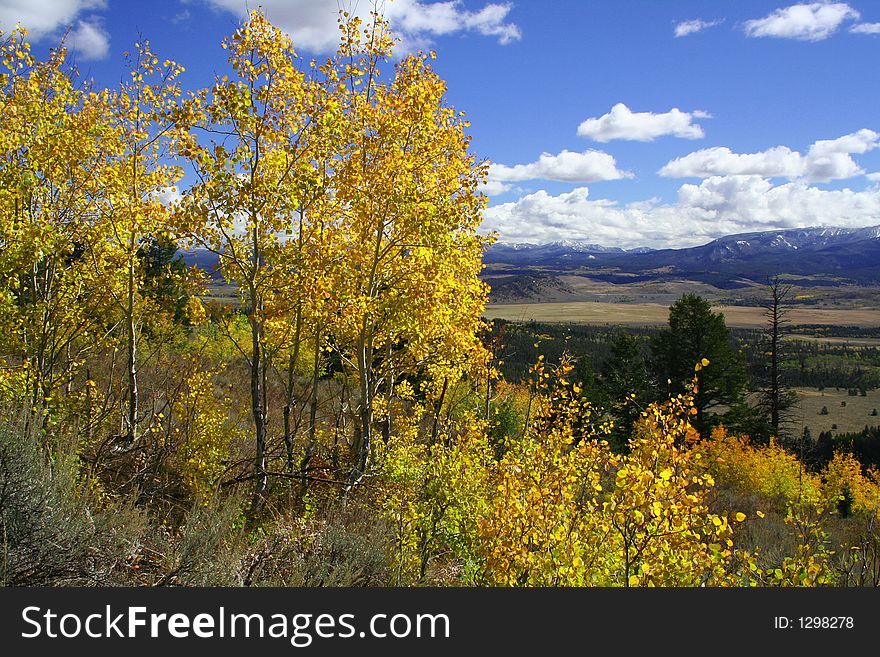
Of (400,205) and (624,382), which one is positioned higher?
(400,205)

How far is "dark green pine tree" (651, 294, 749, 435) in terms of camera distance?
3641cm

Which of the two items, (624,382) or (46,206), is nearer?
(46,206)

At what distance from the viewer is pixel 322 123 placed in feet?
27.3

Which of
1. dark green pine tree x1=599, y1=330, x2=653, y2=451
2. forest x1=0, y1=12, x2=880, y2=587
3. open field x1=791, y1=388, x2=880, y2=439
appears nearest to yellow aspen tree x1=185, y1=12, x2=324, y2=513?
forest x1=0, y1=12, x2=880, y2=587

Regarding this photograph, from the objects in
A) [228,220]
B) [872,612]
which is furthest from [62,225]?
[872,612]

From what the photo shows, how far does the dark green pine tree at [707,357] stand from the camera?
36406 millimetres

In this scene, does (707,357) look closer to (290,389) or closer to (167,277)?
(290,389)

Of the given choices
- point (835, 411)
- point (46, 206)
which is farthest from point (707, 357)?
point (835, 411)

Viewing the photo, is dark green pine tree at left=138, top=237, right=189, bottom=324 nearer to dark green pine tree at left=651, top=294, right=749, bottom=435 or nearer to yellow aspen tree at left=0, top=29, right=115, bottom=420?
yellow aspen tree at left=0, top=29, right=115, bottom=420

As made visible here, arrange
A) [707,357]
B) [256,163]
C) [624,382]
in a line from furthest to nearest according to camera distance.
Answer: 1. [707,357]
2. [624,382]
3. [256,163]

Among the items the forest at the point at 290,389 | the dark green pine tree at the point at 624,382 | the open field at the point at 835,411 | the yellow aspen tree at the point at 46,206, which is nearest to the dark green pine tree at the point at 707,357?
the dark green pine tree at the point at 624,382

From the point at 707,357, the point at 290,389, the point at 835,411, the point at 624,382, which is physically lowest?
the point at 835,411

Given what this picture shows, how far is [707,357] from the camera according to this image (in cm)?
3747

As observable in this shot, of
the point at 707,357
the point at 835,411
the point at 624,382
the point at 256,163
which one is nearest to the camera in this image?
the point at 256,163
